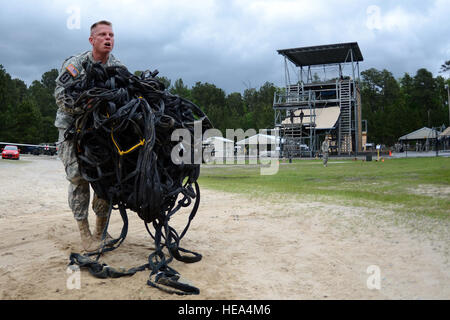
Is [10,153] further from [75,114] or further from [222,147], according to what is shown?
[75,114]

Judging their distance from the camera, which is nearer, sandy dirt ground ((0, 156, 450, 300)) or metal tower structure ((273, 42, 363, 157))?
sandy dirt ground ((0, 156, 450, 300))

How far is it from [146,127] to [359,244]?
10.3 ft

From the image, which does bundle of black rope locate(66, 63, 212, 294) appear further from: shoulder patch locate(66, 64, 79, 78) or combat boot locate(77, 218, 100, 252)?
combat boot locate(77, 218, 100, 252)

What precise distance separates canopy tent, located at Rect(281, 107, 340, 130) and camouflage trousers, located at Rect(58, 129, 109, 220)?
37.6 m

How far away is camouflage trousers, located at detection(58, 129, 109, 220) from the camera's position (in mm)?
3953

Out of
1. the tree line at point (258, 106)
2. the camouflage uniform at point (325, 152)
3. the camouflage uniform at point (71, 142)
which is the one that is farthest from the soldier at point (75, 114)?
the tree line at point (258, 106)

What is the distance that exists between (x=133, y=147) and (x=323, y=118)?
136 feet

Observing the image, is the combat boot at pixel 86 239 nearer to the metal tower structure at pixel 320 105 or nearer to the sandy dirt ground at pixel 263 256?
the sandy dirt ground at pixel 263 256

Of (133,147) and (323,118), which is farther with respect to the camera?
(323,118)

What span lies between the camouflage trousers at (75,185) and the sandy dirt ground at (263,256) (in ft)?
1.67

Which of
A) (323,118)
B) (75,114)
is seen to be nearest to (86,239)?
(75,114)

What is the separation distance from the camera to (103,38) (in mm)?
4078

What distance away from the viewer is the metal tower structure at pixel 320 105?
132ft

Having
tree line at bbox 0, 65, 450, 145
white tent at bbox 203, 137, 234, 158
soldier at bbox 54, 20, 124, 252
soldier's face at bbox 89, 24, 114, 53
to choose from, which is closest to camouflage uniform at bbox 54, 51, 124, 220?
soldier at bbox 54, 20, 124, 252
